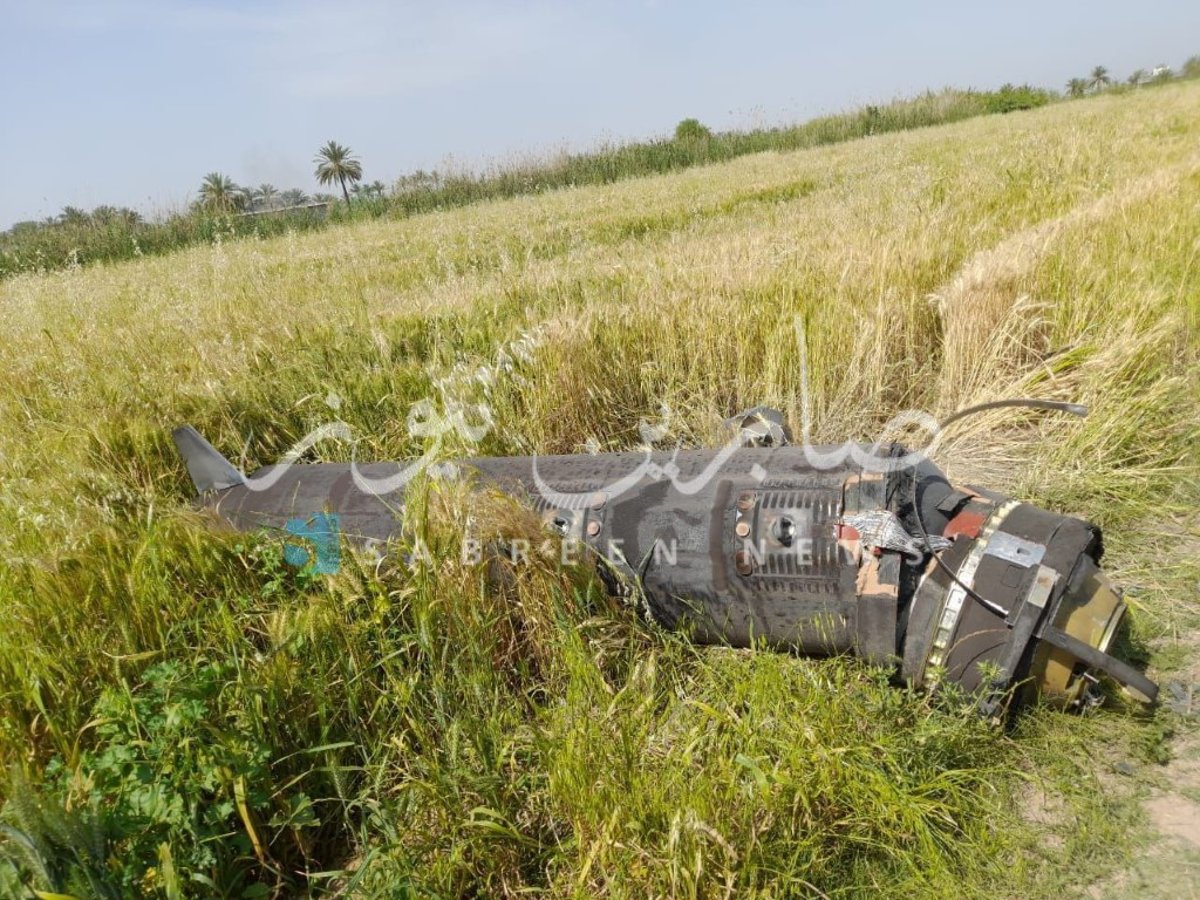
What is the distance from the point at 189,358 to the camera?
14.1ft

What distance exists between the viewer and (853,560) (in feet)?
6.64

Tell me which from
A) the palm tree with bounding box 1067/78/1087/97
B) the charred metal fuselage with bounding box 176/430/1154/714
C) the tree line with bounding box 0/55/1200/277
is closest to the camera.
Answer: the charred metal fuselage with bounding box 176/430/1154/714

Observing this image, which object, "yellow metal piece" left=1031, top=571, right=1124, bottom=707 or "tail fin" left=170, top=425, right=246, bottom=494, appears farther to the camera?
"tail fin" left=170, top=425, right=246, bottom=494

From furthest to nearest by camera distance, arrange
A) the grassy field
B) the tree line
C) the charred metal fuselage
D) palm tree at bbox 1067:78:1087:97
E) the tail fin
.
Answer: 1. palm tree at bbox 1067:78:1087:97
2. the tree line
3. the tail fin
4. the charred metal fuselage
5. the grassy field

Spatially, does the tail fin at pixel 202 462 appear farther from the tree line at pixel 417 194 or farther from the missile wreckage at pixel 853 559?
the tree line at pixel 417 194

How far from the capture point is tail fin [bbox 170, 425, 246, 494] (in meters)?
3.07

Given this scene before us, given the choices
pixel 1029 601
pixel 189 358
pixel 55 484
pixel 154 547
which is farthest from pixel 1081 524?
pixel 189 358

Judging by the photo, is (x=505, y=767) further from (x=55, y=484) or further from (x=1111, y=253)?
(x=1111, y=253)

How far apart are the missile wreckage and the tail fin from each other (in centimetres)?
64

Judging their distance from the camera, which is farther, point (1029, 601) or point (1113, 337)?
point (1113, 337)

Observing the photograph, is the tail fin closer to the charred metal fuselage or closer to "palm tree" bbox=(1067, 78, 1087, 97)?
the charred metal fuselage

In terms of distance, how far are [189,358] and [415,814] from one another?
11.2ft

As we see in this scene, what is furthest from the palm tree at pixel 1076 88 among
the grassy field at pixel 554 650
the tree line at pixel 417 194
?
the grassy field at pixel 554 650

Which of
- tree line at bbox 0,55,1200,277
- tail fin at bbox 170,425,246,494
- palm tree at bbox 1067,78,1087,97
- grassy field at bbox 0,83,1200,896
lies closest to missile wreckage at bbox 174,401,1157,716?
grassy field at bbox 0,83,1200,896
